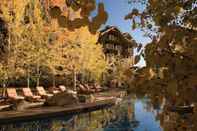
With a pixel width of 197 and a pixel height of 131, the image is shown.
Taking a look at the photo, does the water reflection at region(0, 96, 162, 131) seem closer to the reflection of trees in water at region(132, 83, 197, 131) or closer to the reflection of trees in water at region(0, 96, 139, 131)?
the reflection of trees in water at region(0, 96, 139, 131)

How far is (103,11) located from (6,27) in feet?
67.5

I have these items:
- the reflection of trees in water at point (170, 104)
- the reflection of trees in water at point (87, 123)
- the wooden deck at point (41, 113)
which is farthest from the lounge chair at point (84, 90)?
the reflection of trees in water at point (170, 104)

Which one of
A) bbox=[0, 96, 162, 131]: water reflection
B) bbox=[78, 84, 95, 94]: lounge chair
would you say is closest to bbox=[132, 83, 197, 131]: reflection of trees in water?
bbox=[0, 96, 162, 131]: water reflection

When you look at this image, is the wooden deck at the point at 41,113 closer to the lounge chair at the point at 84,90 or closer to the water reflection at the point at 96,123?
the water reflection at the point at 96,123

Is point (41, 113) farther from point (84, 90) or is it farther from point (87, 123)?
point (84, 90)

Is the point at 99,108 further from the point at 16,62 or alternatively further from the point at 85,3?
the point at 85,3

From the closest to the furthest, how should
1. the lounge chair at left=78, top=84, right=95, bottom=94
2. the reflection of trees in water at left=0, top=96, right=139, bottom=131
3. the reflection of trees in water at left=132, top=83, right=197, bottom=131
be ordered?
1. the reflection of trees in water at left=132, top=83, right=197, bottom=131
2. the reflection of trees in water at left=0, top=96, right=139, bottom=131
3. the lounge chair at left=78, top=84, right=95, bottom=94

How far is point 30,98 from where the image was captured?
17984mm

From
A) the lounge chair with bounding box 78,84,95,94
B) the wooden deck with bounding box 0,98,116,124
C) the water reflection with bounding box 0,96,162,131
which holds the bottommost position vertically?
the water reflection with bounding box 0,96,162,131

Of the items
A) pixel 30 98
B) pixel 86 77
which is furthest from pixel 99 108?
pixel 86 77

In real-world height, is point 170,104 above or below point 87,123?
above

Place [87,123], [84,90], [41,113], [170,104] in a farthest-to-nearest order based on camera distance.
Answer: [84,90] < [87,123] < [41,113] < [170,104]

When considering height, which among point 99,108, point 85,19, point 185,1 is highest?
point 185,1

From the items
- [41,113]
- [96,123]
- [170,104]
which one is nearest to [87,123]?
[96,123]
